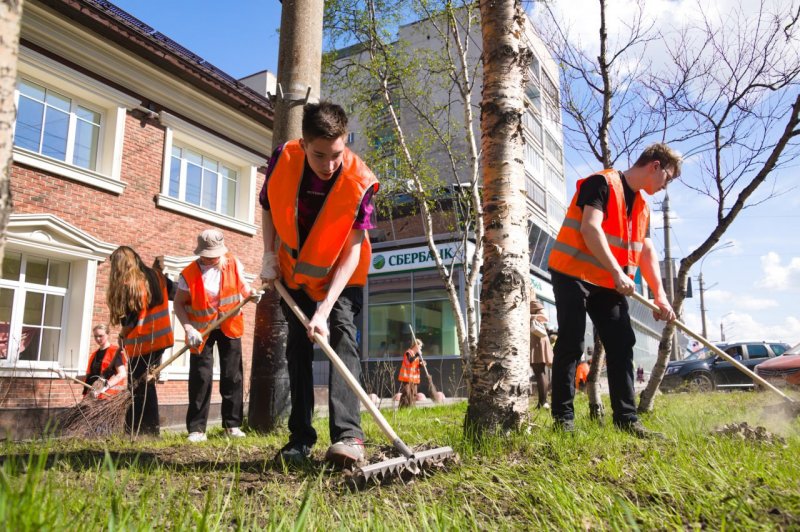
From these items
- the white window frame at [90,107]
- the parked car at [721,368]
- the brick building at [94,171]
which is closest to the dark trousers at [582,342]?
the brick building at [94,171]

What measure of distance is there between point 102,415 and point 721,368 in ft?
55.5

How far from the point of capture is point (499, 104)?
4012mm

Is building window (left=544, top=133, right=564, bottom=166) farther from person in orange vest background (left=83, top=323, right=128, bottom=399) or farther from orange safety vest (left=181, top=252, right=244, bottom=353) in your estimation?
orange safety vest (left=181, top=252, right=244, bottom=353)

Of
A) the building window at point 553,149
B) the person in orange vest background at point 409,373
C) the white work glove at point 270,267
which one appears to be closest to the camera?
the white work glove at point 270,267

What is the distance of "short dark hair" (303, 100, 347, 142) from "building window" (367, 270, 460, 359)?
19.4 metres

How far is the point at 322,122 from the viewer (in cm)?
299

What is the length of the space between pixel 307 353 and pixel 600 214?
7.49ft

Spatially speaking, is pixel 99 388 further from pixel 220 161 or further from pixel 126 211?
pixel 220 161

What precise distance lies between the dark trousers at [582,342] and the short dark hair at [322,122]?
2.16 meters

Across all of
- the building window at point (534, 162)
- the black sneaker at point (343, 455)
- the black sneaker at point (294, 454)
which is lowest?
the black sneaker at point (294, 454)

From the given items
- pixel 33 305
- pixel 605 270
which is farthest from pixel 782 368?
pixel 33 305

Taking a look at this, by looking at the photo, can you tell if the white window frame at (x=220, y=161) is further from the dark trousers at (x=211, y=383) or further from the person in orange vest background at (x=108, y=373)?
the dark trousers at (x=211, y=383)

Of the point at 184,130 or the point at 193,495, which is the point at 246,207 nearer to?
the point at 184,130

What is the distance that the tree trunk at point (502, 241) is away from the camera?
3.58 meters
